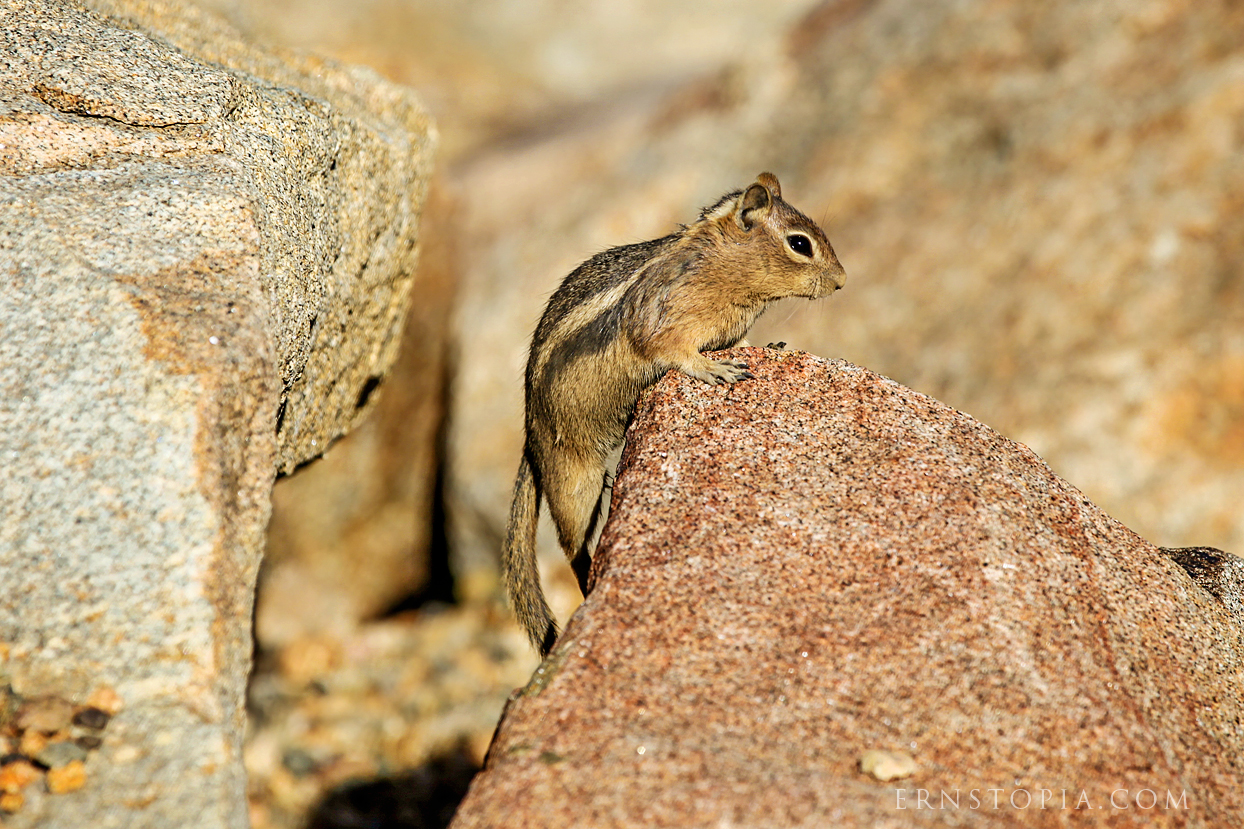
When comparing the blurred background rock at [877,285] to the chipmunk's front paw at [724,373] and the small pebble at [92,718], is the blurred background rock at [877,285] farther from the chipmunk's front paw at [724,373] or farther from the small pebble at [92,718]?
the small pebble at [92,718]

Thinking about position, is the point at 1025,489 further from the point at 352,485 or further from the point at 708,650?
the point at 352,485

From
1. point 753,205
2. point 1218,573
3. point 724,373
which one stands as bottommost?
point 1218,573

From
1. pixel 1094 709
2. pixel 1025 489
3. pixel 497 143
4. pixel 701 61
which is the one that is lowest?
pixel 1094 709

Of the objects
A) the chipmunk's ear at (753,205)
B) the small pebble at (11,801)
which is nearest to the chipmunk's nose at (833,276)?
the chipmunk's ear at (753,205)

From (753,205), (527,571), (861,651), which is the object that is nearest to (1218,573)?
(861,651)

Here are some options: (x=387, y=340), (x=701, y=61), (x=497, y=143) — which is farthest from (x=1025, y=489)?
(x=701, y=61)

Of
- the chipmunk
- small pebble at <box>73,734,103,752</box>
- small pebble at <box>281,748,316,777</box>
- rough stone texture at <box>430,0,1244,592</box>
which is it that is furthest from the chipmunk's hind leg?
small pebble at <box>281,748,316,777</box>

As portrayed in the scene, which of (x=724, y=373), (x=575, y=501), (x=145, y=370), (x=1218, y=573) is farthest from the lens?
(x=575, y=501)

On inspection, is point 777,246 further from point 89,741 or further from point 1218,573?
point 89,741
